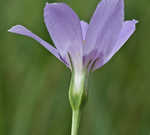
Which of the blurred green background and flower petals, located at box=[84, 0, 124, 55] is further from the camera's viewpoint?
the blurred green background

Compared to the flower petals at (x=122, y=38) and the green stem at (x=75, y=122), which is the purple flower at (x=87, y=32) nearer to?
the flower petals at (x=122, y=38)

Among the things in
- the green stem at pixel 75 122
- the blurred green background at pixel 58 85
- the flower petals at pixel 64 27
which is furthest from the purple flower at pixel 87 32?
the blurred green background at pixel 58 85

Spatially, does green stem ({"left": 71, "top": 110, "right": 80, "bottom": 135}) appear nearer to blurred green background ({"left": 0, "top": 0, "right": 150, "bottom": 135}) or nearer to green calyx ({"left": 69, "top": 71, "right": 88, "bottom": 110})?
green calyx ({"left": 69, "top": 71, "right": 88, "bottom": 110})

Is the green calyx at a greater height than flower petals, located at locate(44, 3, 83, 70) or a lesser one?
lesser

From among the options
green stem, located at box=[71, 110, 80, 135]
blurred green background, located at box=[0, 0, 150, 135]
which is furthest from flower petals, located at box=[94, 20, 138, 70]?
blurred green background, located at box=[0, 0, 150, 135]

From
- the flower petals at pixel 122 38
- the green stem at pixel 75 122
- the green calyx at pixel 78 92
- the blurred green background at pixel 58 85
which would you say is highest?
the flower petals at pixel 122 38

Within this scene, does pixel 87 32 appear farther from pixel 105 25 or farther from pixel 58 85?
pixel 58 85
